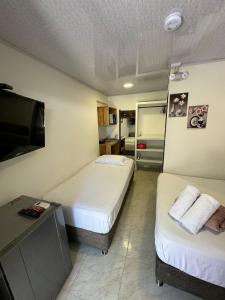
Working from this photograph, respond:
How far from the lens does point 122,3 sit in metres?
1.03

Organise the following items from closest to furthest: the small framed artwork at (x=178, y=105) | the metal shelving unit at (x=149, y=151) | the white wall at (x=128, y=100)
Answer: the small framed artwork at (x=178, y=105) → the metal shelving unit at (x=149, y=151) → the white wall at (x=128, y=100)

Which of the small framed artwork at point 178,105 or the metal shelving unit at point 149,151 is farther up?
the small framed artwork at point 178,105

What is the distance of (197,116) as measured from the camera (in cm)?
230

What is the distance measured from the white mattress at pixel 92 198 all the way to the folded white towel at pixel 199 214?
2.50ft

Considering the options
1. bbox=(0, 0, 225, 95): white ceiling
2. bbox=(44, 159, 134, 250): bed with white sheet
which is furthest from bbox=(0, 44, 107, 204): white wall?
bbox=(44, 159, 134, 250): bed with white sheet

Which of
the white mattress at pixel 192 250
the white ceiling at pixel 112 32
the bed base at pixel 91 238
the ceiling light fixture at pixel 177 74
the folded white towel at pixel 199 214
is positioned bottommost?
the bed base at pixel 91 238

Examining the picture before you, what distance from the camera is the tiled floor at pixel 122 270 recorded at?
125 centimetres

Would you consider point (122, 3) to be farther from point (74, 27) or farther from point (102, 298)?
point (102, 298)

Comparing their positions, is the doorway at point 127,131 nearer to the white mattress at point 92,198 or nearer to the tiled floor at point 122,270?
the white mattress at point 92,198

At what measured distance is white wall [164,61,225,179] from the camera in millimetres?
2152

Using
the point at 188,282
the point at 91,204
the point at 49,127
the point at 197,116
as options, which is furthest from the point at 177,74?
the point at 188,282

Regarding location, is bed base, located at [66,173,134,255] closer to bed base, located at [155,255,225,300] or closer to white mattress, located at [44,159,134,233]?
white mattress, located at [44,159,134,233]

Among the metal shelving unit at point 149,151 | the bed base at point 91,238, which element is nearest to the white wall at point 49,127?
the bed base at point 91,238

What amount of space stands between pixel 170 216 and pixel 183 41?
1883 millimetres
